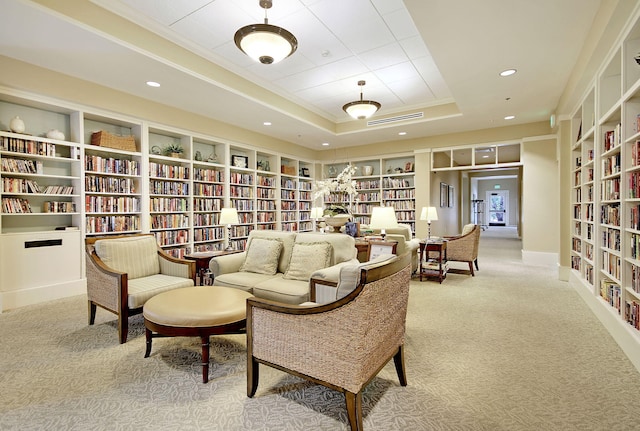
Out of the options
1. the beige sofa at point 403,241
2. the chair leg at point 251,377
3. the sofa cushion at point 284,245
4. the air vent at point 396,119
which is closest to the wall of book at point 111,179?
the sofa cushion at point 284,245

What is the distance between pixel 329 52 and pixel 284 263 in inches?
109

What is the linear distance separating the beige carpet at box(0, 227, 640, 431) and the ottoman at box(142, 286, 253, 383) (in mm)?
298

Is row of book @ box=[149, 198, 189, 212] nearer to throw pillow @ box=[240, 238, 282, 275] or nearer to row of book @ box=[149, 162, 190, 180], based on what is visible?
row of book @ box=[149, 162, 190, 180]

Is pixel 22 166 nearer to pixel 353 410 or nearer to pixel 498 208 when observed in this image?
pixel 353 410

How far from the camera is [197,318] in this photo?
2080 millimetres

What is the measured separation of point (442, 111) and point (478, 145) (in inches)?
60.6

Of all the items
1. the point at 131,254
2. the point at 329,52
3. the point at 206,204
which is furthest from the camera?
the point at 206,204

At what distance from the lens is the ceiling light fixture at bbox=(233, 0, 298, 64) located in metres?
2.78

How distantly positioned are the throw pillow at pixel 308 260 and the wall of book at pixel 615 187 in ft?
8.11

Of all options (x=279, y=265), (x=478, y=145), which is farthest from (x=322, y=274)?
(x=478, y=145)

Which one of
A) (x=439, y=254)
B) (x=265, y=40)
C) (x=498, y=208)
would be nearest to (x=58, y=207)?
(x=265, y=40)

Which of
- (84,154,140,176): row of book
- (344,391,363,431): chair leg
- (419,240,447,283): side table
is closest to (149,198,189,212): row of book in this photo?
(84,154,140,176): row of book

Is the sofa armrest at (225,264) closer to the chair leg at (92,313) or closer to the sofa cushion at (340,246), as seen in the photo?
the sofa cushion at (340,246)

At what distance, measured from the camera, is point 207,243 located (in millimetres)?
6059
